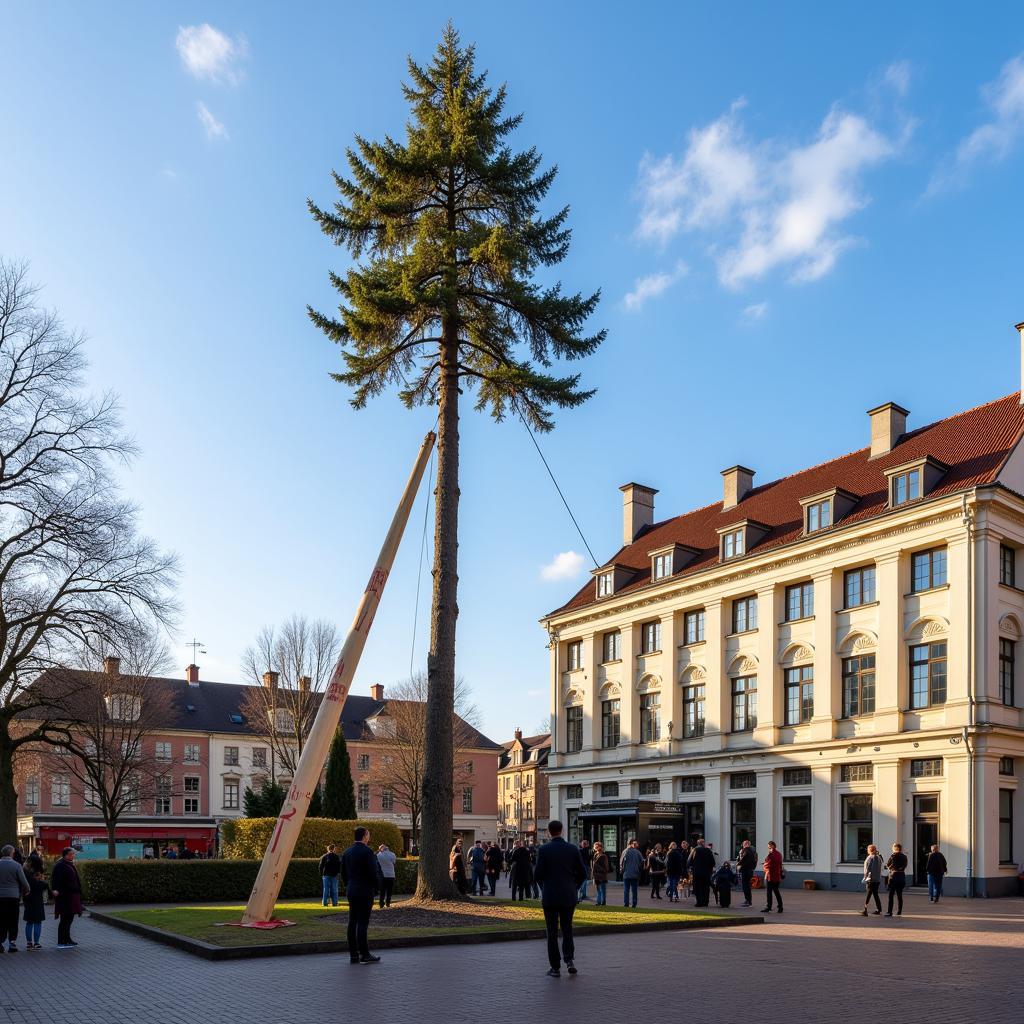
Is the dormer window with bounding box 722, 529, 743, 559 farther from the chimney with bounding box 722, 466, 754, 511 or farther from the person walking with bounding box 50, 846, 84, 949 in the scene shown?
the person walking with bounding box 50, 846, 84, 949

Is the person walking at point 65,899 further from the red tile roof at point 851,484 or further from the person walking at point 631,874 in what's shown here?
the red tile roof at point 851,484

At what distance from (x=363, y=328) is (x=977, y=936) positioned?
16678 millimetres

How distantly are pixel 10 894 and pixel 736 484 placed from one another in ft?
124

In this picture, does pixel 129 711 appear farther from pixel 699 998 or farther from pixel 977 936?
pixel 699 998

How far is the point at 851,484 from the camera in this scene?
139 feet

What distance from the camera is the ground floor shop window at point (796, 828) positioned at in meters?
40.2

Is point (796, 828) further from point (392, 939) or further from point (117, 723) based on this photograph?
point (117, 723)

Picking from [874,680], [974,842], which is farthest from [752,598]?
[974,842]


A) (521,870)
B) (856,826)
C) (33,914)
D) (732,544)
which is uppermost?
(732,544)

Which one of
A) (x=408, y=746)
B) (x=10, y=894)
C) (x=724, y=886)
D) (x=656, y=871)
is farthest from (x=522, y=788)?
(x=10, y=894)

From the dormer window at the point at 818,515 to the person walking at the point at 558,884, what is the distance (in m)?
29.6

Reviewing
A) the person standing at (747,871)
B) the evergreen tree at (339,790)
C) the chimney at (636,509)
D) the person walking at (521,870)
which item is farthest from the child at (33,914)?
the chimney at (636,509)

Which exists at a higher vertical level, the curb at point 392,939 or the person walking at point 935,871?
the curb at point 392,939

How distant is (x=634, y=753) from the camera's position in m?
48.8
